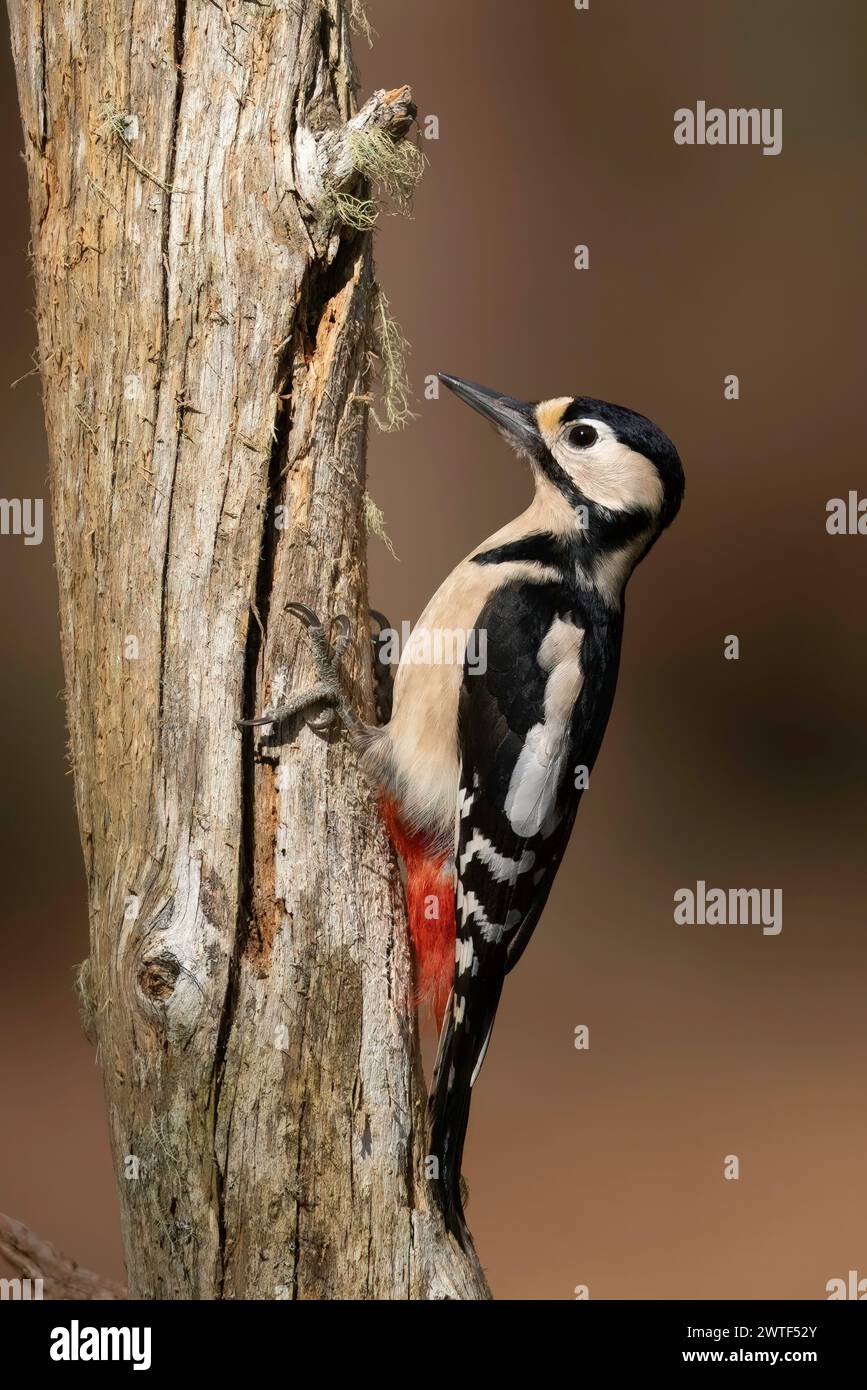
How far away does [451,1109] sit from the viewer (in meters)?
2.06

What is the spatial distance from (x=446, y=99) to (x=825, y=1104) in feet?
13.0

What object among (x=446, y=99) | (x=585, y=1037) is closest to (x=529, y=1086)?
(x=585, y=1037)

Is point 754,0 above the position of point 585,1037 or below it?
above

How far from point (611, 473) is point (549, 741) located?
19.6 inches

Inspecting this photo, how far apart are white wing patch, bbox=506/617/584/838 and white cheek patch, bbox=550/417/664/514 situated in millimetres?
250

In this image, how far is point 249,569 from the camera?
1.87m

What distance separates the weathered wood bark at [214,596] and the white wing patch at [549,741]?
1.29 ft

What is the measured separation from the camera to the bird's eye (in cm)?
237

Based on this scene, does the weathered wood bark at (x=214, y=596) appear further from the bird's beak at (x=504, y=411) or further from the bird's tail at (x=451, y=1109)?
the bird's beak at (x=504, y=411)

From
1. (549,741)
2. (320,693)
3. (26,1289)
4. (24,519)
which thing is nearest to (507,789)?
(549,741)

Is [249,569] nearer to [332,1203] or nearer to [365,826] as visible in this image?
[365,826]
